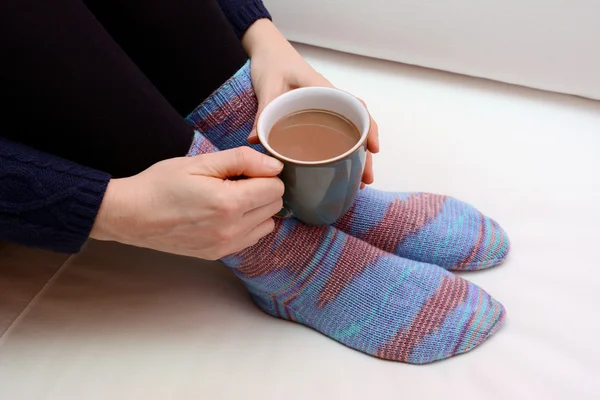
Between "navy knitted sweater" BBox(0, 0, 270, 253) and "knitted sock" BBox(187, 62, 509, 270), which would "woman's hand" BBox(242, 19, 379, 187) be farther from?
"navy knitted sweater" BBox(0, 0, 270, 253)

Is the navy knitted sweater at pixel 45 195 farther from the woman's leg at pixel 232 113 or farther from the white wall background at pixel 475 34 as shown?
the white wall background at pixel 475 34

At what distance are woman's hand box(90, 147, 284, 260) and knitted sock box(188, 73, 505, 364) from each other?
103 mm

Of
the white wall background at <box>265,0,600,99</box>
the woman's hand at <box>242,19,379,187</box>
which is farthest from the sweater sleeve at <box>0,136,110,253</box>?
the white wall background at <box>265,0,600,99</box>

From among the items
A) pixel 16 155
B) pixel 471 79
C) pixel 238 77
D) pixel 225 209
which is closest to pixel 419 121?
pixel 471 79

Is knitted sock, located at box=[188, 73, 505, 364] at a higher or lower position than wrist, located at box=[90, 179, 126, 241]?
lower

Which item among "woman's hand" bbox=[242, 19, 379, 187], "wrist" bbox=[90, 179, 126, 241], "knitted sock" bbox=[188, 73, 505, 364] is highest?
"woman's hand" bbox=[242, 19, 379, 187]

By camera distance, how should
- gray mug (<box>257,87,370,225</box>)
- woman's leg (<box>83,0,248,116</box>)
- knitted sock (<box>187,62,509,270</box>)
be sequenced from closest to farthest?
gray mug (<box>257,87,370,225</box>), woman's leg (<box>83,0,248,116</box>), knitted sock (<box>187,62,509,270</box>)

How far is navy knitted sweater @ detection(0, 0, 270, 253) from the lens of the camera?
479 millimetres

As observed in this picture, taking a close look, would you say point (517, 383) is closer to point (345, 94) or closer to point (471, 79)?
point (345, 94)

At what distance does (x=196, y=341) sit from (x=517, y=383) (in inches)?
14.8

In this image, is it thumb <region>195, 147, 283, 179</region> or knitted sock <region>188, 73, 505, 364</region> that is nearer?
thumb <region>195, 147, 283, 179</region>

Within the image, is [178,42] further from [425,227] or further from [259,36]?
[425,227]

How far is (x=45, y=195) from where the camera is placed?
480 millimetres

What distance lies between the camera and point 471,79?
90cm
